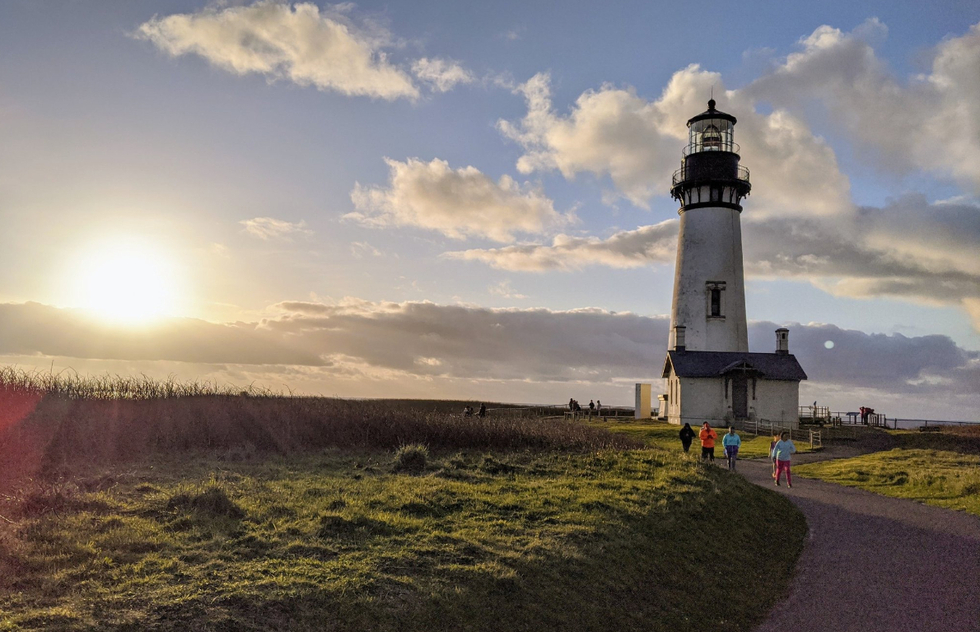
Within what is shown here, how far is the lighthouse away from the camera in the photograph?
154 feet

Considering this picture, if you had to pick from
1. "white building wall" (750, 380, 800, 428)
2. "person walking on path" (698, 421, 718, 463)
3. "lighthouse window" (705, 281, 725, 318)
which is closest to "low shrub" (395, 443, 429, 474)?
"person walking on path" (698, 421, 718, 463)

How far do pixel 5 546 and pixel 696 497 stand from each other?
1402 cm

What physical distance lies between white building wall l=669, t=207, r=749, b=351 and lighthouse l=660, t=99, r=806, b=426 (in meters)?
0.07

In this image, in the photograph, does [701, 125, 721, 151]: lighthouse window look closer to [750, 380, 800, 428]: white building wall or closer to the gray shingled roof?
the gray shingled roof

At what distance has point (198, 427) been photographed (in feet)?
79.2

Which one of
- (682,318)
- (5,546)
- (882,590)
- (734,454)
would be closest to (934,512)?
(734,454)

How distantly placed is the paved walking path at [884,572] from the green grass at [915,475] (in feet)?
7.20

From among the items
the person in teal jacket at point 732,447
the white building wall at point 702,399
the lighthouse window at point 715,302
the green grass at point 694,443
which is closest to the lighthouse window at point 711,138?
the lighthouse window at point 715,302

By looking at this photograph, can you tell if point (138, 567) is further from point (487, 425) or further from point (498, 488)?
point (487, 425)

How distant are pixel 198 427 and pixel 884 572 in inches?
824

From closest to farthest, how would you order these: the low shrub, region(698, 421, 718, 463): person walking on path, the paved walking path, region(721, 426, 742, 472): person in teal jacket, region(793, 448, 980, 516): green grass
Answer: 1. the paved walking path
2. the low shrub
3. region(793, 448, 980, 516): green grass
4. region(721, 426, 742, 472): person in teal jacket
5. region(698, 421, 718, 463): person walking on path

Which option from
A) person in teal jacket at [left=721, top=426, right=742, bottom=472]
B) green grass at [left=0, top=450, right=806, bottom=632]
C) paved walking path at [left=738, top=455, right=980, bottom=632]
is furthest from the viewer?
person in teal jacket at [left=721, top=426, right=742, bottom=472]

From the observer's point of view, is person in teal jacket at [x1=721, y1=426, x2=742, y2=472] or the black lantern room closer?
person in teal jacket at [x1=721, y1=426, x2=742, y2=472]

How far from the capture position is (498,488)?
16.9 metres
